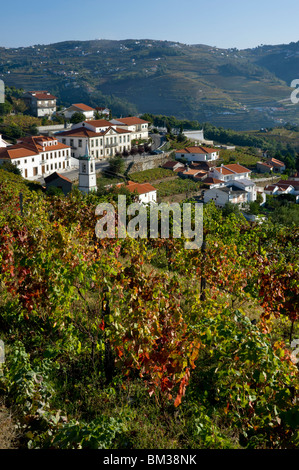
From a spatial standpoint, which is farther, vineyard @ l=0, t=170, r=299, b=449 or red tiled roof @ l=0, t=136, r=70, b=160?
red tiled roof @ l=0, t=136, r=70, b=160

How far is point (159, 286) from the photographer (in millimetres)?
5977

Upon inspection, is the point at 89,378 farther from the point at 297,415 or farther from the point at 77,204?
the point at 77,204

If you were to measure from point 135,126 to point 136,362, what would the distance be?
64171 millimetres

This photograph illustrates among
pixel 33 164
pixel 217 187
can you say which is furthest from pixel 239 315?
pixel 217 187

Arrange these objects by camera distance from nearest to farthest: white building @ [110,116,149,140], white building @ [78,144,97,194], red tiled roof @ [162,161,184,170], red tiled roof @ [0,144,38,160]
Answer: white building @ [78,144,97,194] → red tiled roof @ [0,144,38,160] → red tiled roof @ [162,161,184,170] → white building @ [110,116,149,140]

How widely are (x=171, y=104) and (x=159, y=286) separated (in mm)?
198508

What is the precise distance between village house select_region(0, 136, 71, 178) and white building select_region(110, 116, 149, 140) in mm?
15851

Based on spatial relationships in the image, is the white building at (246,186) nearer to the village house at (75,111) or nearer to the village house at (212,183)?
the village house at (212,183)

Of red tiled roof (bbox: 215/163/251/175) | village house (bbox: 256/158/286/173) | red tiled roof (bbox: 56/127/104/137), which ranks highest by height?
red tiled roof (bbox: 56/127/104/137)

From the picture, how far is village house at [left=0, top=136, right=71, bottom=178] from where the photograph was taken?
43.1 meters

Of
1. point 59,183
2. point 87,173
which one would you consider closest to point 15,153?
point 59,183

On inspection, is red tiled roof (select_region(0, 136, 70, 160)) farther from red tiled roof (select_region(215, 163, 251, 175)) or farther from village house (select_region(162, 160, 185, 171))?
red tiled roof (select_region(215, 163, 251, 175))

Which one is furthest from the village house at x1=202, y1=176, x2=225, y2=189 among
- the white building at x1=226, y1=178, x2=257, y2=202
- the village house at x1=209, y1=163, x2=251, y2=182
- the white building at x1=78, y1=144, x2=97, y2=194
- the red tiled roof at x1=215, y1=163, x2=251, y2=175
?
the white building at x1=78, y1=144, x2=97, y2=194

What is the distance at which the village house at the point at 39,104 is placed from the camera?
72.2 metres
